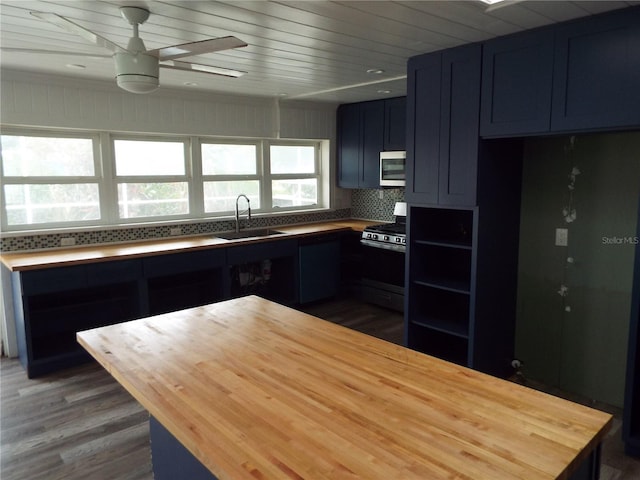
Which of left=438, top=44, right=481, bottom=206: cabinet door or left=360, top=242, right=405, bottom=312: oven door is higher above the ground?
left=438, top=44, right=481, bottom=206: cabinet door

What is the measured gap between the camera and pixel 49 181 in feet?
13.2

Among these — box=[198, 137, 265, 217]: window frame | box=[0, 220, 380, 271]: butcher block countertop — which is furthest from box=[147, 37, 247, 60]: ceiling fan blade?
box=[198, 137, 265, 217]: window frame

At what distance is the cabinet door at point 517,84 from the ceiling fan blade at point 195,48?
171cm

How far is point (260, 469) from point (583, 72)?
8.43 ft

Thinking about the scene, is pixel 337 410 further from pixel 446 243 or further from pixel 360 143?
pixel 360 143

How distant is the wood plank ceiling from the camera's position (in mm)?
2232

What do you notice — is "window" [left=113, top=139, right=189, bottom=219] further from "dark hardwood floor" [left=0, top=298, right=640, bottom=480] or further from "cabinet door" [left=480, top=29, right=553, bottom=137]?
"cabinet door" [left=480, top=29, right=553, bottom=137]

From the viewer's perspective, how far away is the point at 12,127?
384cm

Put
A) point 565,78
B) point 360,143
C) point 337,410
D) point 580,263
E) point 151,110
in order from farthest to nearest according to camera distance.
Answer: point 360,143 < point 151,110 < point 580,263 < point 565,78 < point 337,410

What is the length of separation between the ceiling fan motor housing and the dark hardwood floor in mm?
1952

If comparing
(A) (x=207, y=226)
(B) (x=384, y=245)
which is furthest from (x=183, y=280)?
(B) (x=384, y=245)

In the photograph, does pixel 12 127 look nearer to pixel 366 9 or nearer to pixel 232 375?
pixel 366 9

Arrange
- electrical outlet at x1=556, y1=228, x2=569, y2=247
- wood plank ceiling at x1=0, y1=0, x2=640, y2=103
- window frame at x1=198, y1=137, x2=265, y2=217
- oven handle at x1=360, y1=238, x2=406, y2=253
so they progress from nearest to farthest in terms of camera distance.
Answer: wood plank ceiling at x1=0, y1=0, x2=640, y2=103 < electrical outlet at x1=556, y1=228, x2=569, y2=247 < oven handle at x1=360, y1=238, x2=406, y2=253 < window frame at x1=198, y1=137, x2=265, y2=217

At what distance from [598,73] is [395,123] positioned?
8.97 ft
